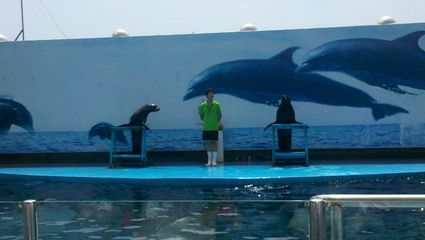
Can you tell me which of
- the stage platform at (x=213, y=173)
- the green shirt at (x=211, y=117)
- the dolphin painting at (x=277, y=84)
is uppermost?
the dolphin painting at (x=277, y=84)

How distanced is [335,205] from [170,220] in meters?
1.22

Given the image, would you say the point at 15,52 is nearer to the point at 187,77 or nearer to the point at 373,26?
the point at 187,77

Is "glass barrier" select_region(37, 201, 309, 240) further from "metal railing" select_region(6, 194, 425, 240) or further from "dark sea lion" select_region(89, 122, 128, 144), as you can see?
"dark sea lion" select_region(89, 122, 128, 144)

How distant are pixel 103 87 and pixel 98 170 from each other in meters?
2.63

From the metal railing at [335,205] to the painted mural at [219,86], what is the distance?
29.7 ft

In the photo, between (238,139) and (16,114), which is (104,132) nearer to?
(16,114)

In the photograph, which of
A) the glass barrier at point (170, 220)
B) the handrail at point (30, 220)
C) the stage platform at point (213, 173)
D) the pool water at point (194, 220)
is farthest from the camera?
the stage platform at point (213, 173)

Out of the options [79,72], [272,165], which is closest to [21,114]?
[79,72]

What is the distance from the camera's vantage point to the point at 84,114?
13.2 m

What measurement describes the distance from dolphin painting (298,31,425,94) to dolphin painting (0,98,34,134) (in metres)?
5.68

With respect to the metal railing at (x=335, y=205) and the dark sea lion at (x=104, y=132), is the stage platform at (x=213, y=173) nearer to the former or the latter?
the dark sea lion at (x=104, y=132)

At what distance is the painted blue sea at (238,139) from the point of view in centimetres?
1241

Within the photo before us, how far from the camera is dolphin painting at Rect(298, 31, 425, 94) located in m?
12.2

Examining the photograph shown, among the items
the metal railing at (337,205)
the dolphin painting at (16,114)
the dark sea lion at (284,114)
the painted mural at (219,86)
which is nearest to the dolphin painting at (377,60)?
the painted mural at (219,86)
